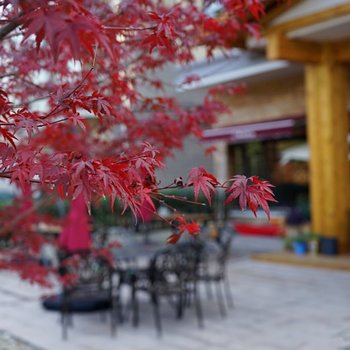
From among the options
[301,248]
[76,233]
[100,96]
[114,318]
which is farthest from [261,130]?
[100,96]

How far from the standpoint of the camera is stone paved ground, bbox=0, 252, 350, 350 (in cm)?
595

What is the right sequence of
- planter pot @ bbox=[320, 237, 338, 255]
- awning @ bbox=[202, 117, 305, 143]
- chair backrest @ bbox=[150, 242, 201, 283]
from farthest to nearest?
awning @ bbox=[202, 117, 305, 143] < planter pot @ bbox=[320, 237, 338, 255] < chair backrest @ bbox=[150, 242, 201, 283]

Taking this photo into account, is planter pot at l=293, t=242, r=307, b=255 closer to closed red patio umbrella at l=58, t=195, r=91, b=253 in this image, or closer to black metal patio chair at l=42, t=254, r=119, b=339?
black metal patio chair at l=42, t=254, r=119, b=339

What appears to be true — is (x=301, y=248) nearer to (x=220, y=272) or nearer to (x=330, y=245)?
(x=330, y=245)

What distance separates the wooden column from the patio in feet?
7.67

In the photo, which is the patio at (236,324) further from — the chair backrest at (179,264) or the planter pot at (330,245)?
the planter pot at (330,245)

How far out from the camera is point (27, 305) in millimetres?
8000

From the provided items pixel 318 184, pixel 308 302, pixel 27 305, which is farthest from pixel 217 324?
pixel 318 184

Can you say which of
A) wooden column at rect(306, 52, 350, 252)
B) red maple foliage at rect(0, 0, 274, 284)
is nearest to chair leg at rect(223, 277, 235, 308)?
red maple foliage at rect(0, 0, 274, 284)

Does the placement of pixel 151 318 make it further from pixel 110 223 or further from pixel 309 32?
pixel 110 223

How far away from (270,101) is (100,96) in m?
14.1

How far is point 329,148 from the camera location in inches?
445

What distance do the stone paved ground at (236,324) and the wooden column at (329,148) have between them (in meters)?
2.31

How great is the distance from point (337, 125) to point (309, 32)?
1944mm
